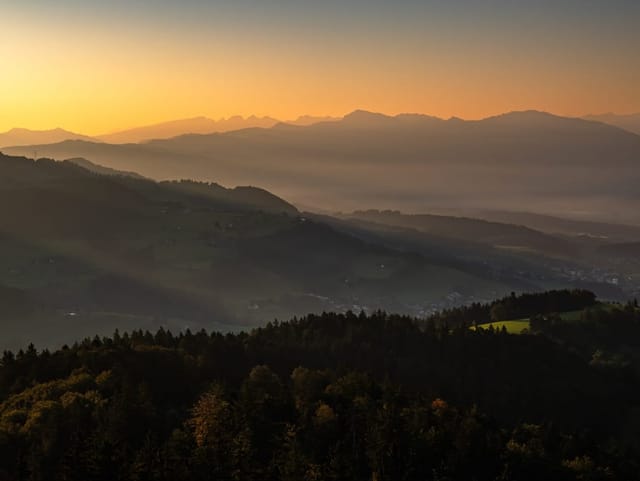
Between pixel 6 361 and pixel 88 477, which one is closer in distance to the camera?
pixel 88 477

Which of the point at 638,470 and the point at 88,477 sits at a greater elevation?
the point at 88,477

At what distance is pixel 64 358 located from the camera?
150500mm

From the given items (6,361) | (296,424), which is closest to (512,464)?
(296,424)

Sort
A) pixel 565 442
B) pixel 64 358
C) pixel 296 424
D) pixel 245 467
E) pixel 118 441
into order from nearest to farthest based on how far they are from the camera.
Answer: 1. pixel 245 467
2. pixel 118 441
3. pixel 296 424
4. pixel 565 442
5. pixel 64 358

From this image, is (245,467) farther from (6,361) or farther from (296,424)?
(6,361)

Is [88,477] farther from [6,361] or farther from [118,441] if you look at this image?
[6,361]

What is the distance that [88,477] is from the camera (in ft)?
268

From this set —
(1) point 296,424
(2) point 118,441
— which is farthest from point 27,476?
(1) point 296,424

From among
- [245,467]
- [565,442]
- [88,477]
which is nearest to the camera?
[88,477]

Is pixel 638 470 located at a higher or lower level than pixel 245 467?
lower

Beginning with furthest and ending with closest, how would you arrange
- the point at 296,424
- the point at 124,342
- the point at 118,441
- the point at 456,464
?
1. the point at 124,342
2. the point at 296,424
3. the point at 456,464
4. the point at 118,441

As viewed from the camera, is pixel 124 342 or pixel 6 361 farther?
pixel 124 342

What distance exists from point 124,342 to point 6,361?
28.1m

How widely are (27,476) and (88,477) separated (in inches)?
569
